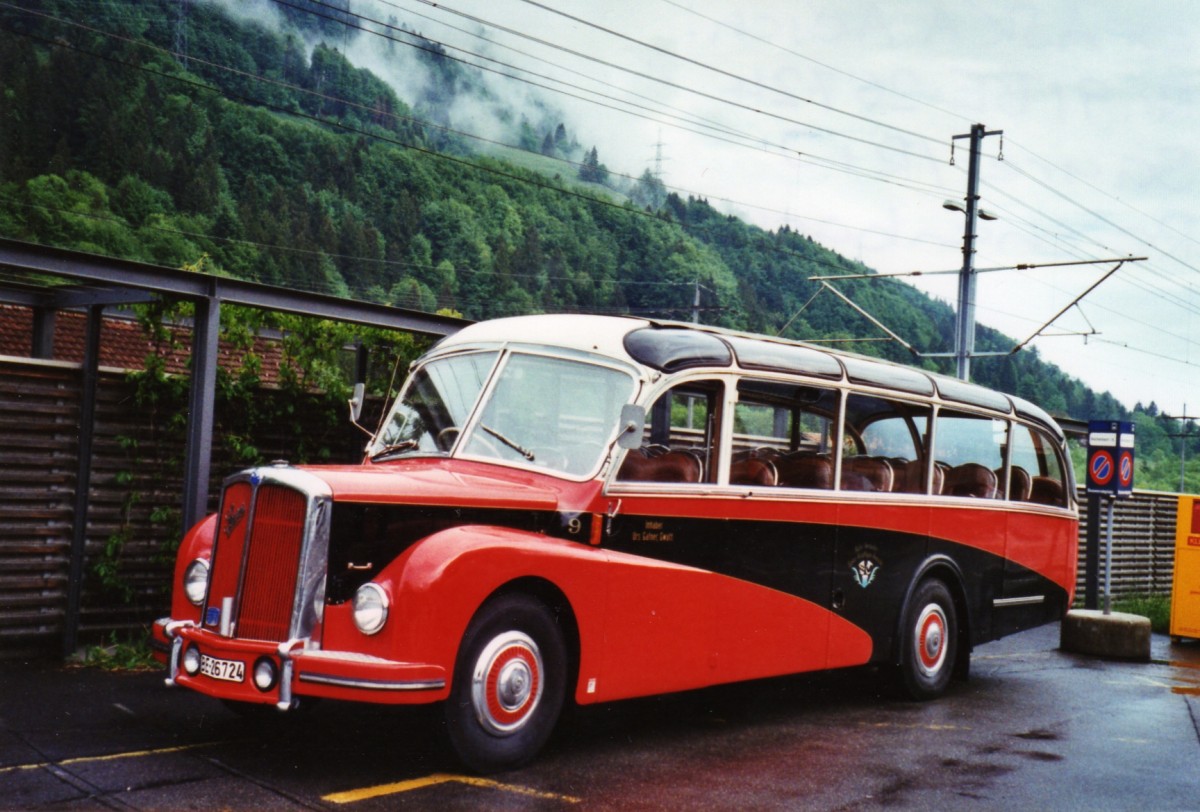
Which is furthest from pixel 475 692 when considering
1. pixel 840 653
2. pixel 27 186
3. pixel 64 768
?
pixel 27 186

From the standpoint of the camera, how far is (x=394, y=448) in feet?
26.6

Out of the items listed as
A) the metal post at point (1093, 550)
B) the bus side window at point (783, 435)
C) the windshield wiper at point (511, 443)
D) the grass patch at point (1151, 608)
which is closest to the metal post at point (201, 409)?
the windshield wiper at point (511, 443)

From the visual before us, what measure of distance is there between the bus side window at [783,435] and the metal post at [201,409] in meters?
4.01

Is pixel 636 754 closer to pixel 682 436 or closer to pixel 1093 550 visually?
pixel 682 436

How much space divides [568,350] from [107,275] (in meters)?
3.29

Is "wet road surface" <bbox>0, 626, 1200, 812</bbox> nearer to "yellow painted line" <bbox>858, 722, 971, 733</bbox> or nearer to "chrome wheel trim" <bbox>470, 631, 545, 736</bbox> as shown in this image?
"yellow painted line" <bbox>858, 722, 971, 733</bbox>

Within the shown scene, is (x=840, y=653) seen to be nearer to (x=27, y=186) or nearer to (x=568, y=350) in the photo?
(x=568, y=350)

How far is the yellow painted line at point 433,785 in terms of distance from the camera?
6.11 meters

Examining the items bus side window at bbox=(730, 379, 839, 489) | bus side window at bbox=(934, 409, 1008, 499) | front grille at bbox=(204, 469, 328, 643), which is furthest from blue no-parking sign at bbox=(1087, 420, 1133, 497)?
front grille at bbox=(204, 469, 328, 643)

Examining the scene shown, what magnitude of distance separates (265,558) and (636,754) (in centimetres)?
249

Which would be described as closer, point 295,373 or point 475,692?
point 475,692

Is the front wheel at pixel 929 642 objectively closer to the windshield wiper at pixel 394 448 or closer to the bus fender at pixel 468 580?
the bus fender at pixel 468 580

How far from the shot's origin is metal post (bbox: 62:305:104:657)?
9.63 metres

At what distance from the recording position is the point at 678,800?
20.9 feet
